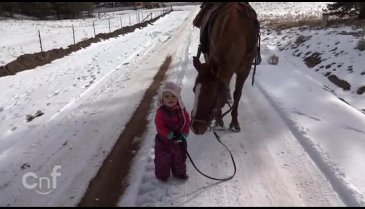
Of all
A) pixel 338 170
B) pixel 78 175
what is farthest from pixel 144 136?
pixel 338 170

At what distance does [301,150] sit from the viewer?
202 inches

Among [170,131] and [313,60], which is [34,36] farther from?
[170,131]

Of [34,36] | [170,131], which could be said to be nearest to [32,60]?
[170,131]

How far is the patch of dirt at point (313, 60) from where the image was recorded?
10.9 m

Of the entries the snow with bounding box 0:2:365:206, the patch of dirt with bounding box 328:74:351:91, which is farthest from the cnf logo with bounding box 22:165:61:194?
the patch of dirt with bounding box 328:74:351:91

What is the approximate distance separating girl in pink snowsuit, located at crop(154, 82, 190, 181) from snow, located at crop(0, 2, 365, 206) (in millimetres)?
215

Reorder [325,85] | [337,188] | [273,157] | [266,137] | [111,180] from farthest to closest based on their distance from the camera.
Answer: [325,85]
[266,137]
[273,157]
[111,180]
[337,188]

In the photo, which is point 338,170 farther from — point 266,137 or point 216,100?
point 216,100

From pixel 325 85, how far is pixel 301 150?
174 inches

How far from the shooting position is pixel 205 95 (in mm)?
4125

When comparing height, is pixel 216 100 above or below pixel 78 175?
above

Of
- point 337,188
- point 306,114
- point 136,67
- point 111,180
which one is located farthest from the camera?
point 136,67

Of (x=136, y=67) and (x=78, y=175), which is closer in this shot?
(x=78, y=175)

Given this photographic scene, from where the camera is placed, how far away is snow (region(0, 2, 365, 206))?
4.13m
